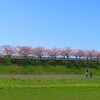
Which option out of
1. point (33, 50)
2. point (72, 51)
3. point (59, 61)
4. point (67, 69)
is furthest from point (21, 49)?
point (67, 69)

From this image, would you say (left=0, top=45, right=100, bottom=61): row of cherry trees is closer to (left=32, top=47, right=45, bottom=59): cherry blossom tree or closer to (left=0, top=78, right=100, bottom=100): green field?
(left=32, top=47, right=45, bottom=59): cherry blossom tree

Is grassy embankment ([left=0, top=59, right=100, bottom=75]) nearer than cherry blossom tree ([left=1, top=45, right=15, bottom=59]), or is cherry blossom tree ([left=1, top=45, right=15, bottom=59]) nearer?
grassy embankment ([left=0, top=59, right=100, bottom=75])

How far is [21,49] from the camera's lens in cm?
7988

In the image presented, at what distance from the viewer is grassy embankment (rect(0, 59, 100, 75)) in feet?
175

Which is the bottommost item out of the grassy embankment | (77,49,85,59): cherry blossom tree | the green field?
the green field

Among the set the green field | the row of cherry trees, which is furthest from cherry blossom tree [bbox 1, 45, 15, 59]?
the green field

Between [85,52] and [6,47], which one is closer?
[6,47]

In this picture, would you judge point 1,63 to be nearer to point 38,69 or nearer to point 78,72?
point 38,69

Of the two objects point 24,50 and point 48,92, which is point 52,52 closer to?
point 24,50

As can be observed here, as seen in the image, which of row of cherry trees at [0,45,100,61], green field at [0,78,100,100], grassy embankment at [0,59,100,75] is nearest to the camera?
green field at [0,78,100,100]

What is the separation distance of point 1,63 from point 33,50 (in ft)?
78.6

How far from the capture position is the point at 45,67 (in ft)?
188

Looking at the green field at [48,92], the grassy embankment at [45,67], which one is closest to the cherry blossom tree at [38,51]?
the grassy embankment at [45,67]

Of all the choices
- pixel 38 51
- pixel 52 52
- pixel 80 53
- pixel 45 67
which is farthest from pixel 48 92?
pixel 80 53
